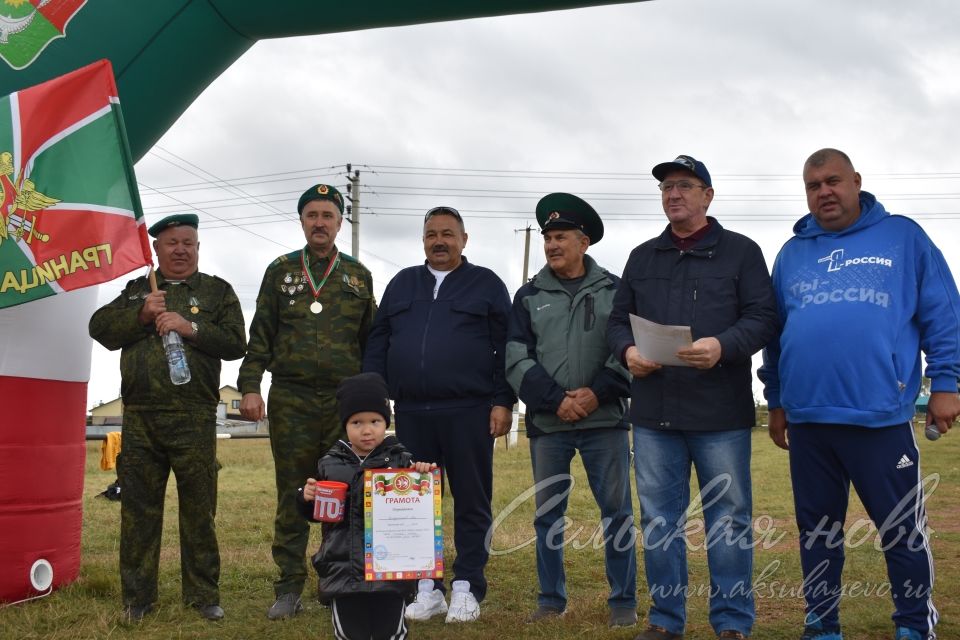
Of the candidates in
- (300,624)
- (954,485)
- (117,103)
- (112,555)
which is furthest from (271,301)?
(954,485)

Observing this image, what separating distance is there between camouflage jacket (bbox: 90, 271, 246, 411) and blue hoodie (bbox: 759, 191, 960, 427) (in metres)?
2.79

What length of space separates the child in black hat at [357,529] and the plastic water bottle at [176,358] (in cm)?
106

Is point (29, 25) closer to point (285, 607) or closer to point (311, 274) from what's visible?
point (311, 274)

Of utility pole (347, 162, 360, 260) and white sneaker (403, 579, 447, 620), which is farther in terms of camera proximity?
utility pole (347, 162, 360, 260)

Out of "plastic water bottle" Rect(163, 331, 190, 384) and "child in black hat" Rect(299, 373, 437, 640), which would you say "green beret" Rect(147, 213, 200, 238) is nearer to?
"plastic water bottle" Rect(163, 331, 190, 384)

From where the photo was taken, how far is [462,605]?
473cm

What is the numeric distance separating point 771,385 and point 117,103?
3335 mm

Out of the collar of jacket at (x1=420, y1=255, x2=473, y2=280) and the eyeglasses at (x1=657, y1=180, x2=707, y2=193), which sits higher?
the eyeglasses at (x1=657, y1=180, x2=707, y2=193)

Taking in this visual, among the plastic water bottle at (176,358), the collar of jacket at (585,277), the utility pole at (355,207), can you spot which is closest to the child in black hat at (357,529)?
the plastic water bottle at (176,358)

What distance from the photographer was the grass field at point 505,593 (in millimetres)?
4402

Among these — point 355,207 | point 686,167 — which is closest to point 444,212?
point 686,167

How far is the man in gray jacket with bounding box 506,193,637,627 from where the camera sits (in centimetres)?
452

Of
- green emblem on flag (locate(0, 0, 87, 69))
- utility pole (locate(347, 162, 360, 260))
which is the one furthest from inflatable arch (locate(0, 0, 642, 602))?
utility pole (locate(347, 162, 360, 260))

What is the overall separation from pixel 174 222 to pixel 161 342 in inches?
25.7
